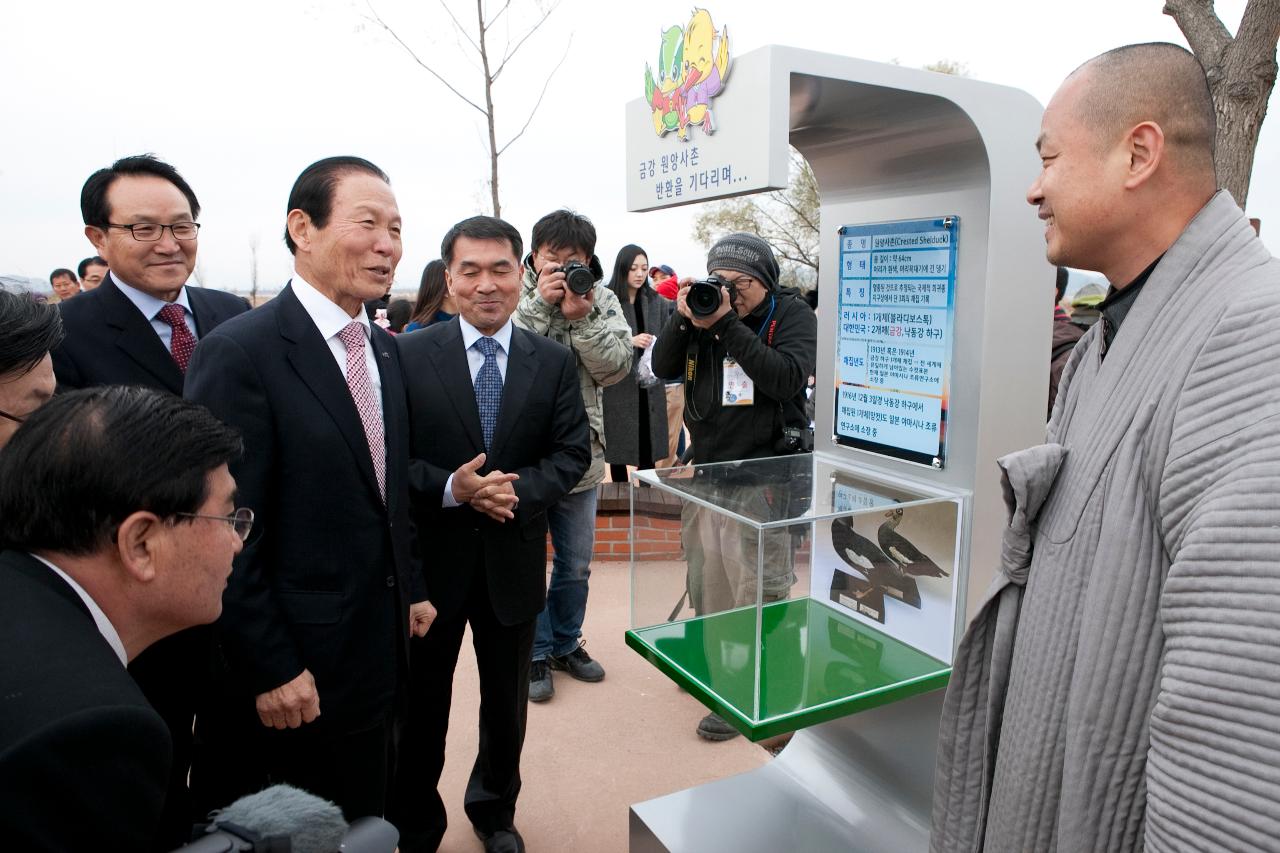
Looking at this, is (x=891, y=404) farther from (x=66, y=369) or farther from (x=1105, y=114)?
(x=66, y=369)

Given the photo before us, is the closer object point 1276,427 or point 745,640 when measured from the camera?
point 1276,427

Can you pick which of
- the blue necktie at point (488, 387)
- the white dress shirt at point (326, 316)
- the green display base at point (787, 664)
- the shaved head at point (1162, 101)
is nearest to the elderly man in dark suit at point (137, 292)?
the white dress shirt at point (326, 316)

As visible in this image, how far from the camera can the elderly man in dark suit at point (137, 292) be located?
2.38 m

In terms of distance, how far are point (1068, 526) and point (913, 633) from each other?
3.68 feet

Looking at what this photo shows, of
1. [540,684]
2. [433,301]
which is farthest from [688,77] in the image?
[433,301]

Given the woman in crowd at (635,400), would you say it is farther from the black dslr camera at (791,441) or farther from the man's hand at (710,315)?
the man's hand at (710,315)

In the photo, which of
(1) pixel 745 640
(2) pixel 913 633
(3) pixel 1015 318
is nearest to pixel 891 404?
(3) pixel 1015 318

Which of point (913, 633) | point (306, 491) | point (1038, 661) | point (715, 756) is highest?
point (306, 491)

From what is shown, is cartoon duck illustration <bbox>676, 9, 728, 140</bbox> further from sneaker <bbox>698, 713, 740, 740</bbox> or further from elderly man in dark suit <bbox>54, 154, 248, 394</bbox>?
sneaker <bbox>698, 713, 740, 740</bbox>

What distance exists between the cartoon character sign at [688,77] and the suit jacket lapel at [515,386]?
0.84m

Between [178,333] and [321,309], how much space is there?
37.0 inches

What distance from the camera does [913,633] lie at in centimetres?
222

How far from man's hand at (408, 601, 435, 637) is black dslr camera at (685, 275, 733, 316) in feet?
4.02

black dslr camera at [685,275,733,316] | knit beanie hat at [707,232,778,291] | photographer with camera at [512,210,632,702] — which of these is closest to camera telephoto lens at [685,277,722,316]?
black dslr camera at [685,275,733,316]
